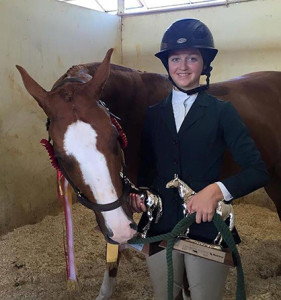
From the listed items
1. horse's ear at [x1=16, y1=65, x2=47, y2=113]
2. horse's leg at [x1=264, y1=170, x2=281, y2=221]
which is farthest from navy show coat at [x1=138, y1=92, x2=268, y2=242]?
horse's leg at [x1=264, y1=170, x2=281, y2=221]

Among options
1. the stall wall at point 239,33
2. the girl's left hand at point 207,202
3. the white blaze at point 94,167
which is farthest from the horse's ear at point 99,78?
the stall wall at point 239,33

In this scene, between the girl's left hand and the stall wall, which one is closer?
the girl's left hand

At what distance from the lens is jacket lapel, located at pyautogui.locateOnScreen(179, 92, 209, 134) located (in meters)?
1.08

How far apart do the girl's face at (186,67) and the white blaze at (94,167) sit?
1.10 ft

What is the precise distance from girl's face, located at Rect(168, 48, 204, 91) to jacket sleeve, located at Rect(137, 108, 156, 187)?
6.0 inches

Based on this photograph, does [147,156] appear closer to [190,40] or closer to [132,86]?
[190,40]

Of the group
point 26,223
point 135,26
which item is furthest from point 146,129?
point 135,26

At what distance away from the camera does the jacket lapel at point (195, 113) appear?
3.55 ft

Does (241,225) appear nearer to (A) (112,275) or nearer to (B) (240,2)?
(A) (112,275)

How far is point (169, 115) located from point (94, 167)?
1.02 feet

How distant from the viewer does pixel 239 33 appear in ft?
10.2

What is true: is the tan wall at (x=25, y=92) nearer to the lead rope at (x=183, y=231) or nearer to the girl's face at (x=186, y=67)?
the girl's face at (x=186, y=67)

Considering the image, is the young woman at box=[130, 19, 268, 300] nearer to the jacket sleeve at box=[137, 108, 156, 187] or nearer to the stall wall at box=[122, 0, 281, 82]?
the jacket sleeve at box=[137, 108, 156, 187]

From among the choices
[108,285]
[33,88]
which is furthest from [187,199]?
Answer: [108,285]
